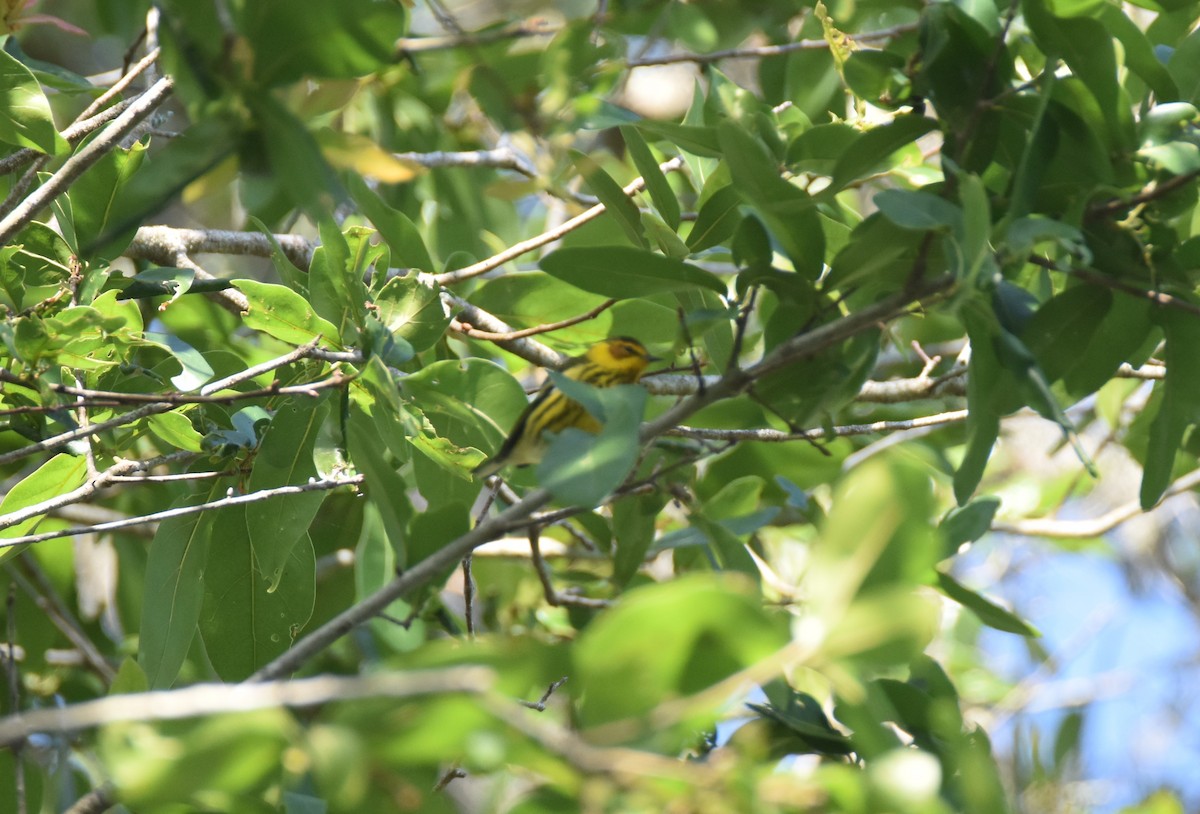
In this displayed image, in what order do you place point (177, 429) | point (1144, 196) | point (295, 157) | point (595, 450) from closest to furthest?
point (295, 157)
point (595, 450)
point (1144, 196)
point (177, 429)

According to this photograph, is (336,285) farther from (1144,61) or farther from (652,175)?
(1144,61)

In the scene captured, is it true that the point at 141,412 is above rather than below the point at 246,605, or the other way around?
above

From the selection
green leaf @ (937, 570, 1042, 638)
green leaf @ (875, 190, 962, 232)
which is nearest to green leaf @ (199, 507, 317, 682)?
green leaf @ (937, 570, 1042, 638)

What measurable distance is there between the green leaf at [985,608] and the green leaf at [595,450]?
97 cm

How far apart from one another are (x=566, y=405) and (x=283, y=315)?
618 mm

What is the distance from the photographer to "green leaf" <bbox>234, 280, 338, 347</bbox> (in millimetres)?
2127

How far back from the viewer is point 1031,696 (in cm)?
536

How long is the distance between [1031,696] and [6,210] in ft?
15.7

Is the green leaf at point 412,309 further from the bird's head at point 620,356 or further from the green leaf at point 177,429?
the bird's head at point 620,356

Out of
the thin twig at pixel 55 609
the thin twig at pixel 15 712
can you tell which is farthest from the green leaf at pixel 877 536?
the thin twig at pixel 55 609

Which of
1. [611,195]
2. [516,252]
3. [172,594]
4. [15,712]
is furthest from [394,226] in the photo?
[15,712]

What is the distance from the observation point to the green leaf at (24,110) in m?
2.12

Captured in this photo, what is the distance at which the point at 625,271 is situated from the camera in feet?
6.04

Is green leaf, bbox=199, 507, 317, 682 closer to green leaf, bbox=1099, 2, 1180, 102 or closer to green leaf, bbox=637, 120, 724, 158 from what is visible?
green leaf, bbox=637, 120, 724, 158
